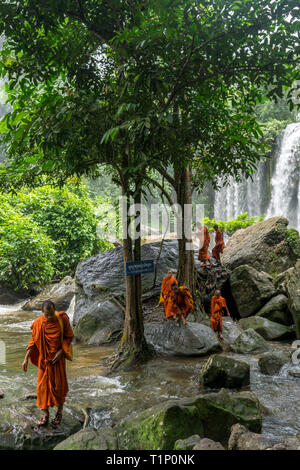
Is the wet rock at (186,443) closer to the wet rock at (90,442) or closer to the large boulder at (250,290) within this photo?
the wet rock at (90,442)

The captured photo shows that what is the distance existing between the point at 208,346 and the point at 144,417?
408 cm

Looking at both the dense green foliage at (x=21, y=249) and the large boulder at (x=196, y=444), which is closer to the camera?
the large boulder at (x=196, y=444)

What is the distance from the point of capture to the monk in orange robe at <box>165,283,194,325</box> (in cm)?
898

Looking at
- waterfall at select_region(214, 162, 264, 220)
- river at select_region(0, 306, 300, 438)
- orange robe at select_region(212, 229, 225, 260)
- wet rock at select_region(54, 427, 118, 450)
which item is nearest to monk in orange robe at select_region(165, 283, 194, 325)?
river at select_region(0, 306, 300, 438)

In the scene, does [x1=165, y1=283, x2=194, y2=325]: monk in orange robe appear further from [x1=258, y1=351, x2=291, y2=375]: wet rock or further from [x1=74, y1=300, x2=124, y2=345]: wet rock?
[x1=258, y1=351, x2=291, y2=375]: wet rock

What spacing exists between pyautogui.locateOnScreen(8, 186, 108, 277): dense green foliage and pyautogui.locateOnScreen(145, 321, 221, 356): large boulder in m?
10.0

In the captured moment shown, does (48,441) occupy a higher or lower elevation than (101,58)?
lower

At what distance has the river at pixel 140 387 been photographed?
530cm

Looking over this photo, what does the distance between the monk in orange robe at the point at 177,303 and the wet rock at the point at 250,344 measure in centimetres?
125

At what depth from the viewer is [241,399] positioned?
497 centimetres

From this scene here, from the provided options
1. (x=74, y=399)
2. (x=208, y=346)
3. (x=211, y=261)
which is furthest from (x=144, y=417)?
(x=211, y=261)

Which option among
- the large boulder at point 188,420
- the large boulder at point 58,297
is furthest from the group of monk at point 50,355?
the large boulder at point 58,297
